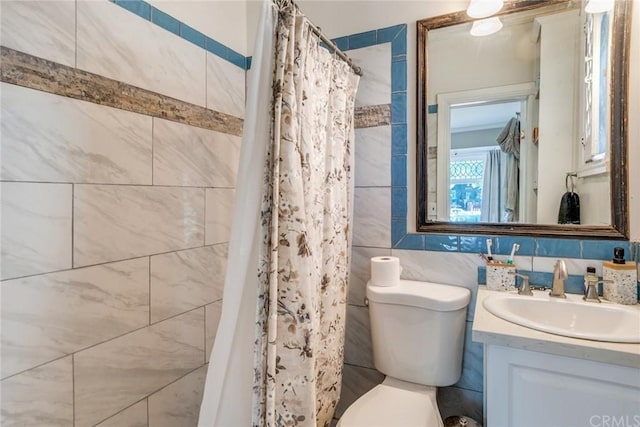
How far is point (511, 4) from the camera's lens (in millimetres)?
1364

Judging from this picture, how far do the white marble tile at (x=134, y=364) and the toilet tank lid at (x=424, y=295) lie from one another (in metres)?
0.81

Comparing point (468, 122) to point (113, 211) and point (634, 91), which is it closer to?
point (634, 91)

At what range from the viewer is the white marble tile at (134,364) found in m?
1.09

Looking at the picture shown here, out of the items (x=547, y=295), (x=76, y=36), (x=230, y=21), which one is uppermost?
(x=230, y=21)

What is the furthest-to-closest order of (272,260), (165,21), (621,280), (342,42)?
(342,42), (165,21), (621,280), (272,260)

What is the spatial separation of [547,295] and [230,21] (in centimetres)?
190

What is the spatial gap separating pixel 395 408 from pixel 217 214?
1.11m

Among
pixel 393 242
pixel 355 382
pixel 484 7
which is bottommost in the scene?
pixel 355 382

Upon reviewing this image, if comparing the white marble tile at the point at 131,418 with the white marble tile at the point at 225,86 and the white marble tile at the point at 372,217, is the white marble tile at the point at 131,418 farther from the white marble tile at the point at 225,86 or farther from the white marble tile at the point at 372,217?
the white marble tile at the point at 225,86

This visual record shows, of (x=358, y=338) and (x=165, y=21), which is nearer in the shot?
(x=165, y=21)

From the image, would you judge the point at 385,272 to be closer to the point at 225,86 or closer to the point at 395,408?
the point at 395,408

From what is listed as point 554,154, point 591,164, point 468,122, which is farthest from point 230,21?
point 591,164

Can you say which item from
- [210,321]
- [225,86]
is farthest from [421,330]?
[225,86]

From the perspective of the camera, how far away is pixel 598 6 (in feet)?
4.09
